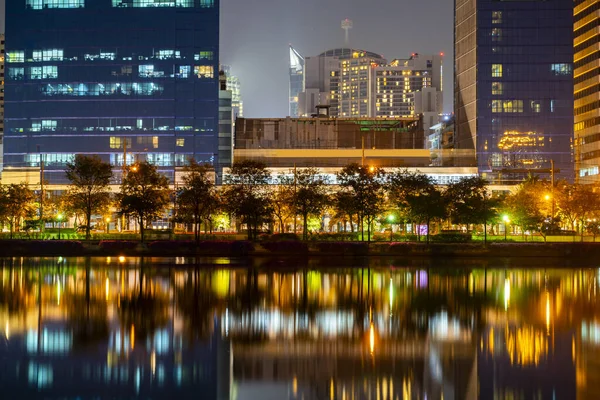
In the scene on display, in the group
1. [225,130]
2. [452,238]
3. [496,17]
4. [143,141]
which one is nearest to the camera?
[452,238]

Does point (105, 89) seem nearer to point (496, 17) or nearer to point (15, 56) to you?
point (15, 56)

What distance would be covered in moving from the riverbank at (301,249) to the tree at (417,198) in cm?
885

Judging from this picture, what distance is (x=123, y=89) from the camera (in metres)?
145

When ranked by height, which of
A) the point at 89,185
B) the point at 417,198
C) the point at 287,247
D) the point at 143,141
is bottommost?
the point at 287,247

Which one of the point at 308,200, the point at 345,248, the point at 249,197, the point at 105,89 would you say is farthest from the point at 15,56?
the point at 345,248

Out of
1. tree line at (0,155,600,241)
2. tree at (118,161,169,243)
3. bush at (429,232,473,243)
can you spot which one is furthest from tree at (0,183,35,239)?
bush at (429,232,473,243)

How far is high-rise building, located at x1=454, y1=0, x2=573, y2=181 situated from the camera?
145625 mm

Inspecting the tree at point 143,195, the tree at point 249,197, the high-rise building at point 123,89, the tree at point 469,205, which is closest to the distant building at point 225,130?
the high-rise building at point 123,89

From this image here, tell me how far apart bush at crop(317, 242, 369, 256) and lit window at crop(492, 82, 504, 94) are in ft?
252

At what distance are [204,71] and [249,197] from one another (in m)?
57.6

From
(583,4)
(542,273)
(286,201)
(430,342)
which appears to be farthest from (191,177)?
(583,4)

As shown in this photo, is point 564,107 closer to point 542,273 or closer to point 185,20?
point 185,20

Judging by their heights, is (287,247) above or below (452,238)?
below

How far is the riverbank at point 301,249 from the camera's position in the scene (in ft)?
259
